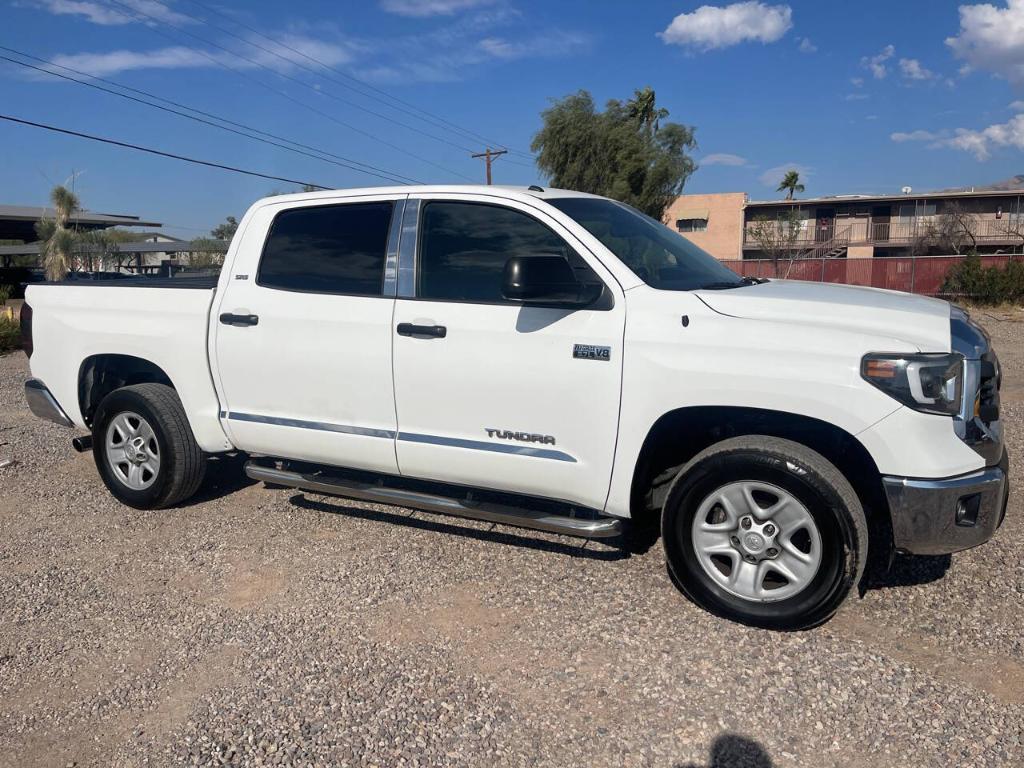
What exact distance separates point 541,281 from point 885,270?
2814 centimetres

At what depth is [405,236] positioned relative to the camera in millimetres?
4293

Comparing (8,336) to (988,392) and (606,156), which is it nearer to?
(988,392)

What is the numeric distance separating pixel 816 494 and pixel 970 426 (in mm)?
668

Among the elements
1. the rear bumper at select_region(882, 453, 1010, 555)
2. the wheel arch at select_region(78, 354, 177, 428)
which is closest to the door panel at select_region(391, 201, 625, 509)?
the rear bumper at select_region(882, 453, 1010, 555)

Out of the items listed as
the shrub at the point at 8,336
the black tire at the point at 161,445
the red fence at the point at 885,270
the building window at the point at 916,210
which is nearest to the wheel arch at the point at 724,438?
the black tire at the point at 161,445

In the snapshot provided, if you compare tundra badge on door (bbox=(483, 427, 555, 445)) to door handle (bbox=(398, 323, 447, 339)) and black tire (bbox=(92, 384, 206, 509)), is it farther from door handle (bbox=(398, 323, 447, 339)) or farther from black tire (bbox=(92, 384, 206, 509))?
black tire (bbox=(92, 384, 206, 509))

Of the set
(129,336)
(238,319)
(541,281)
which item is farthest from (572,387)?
(129,336)

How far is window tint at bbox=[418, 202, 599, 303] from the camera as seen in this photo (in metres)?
4.00

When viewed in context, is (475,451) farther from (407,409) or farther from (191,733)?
(191,733)

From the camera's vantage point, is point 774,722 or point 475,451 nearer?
point 774,722

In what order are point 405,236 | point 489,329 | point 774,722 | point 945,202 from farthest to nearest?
point 945,202
point 405,236
point 489,329
point 774,722

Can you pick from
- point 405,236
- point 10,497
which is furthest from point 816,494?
point 10,497

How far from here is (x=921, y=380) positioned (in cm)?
315

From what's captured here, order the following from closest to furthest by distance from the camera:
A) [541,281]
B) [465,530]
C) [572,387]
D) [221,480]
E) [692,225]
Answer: [541,281] → [572,387] → [465,530] → [221,480] → [692,225]
